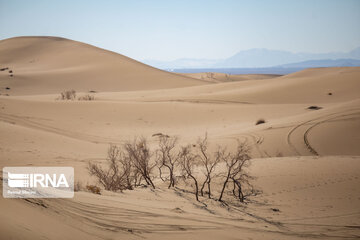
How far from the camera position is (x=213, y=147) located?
13.4 m

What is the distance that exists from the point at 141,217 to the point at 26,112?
16.8 metres

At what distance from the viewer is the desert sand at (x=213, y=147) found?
191 inches

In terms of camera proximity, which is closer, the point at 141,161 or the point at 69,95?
the point at 141,161

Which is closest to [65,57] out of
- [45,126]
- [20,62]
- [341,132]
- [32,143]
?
[20,62]

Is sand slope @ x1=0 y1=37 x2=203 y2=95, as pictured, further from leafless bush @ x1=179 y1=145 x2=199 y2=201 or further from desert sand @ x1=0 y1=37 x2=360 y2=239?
leafless bush @ x1=179 y1=145 x2=199 y2=201

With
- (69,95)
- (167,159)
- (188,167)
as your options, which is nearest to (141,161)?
(188,167)

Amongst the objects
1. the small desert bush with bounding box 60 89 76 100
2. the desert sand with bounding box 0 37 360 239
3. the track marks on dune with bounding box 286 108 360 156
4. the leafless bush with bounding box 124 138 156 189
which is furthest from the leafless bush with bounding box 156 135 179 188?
the small desert bush with bounding box 60 89 76 100

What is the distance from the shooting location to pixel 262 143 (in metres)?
13.2

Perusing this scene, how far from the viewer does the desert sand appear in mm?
4848

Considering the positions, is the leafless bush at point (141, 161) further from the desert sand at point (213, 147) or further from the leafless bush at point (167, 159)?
the desert sand at point (213, 147)

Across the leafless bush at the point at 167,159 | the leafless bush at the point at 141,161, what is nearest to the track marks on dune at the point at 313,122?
the leafless bush at the point at 167,159

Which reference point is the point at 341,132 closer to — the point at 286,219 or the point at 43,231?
the point at 286,219

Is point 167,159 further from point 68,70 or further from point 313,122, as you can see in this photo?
point 68,70

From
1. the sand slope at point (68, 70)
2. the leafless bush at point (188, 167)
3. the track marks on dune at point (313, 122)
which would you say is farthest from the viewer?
the sand slope at point (68, 70)
